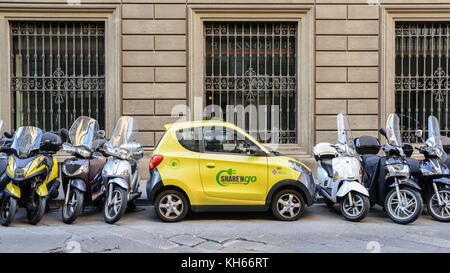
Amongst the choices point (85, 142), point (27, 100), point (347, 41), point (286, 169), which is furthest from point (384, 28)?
point (27, 100)

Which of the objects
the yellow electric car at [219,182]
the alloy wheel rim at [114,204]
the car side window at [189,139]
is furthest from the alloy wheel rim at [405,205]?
the alloy wheel rim at [114,204]

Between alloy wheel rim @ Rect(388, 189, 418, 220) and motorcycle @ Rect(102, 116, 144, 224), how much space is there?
3999 mm

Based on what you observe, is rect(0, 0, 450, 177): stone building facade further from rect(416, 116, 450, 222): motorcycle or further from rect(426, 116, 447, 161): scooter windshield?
rect(416, 116, 450, 222): motorcycle

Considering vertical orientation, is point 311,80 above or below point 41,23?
below

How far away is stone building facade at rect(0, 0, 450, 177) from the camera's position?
997cm

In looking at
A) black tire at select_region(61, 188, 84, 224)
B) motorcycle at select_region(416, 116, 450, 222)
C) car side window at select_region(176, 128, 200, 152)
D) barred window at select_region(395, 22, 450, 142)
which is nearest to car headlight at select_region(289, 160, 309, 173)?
car side window at select_region(176, 128, 200, 152)

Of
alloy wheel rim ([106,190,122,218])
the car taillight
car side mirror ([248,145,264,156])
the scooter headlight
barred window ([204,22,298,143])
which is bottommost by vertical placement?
alloy wheel rim ([106,190,122,218])

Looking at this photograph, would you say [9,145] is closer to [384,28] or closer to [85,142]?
[85,142]

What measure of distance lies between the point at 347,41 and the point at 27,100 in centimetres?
841

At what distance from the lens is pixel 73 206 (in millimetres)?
5934

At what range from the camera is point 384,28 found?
10055 mm

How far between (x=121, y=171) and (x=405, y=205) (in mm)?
4296

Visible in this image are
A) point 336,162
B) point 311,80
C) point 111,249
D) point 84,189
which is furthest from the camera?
point 311,80

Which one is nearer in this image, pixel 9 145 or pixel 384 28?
pixel 9 145
